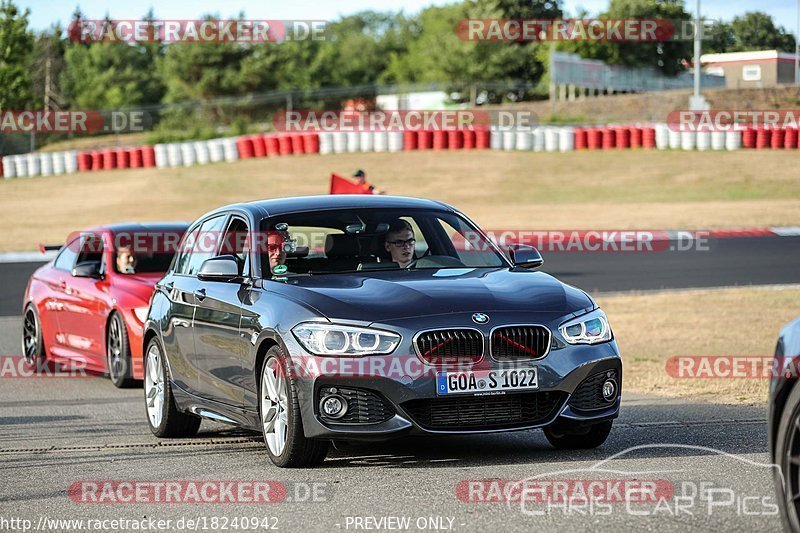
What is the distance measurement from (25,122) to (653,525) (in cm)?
5738

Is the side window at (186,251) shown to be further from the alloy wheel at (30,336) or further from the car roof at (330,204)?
the alloy wheel at (30,336)

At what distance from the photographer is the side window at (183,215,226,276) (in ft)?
30.8

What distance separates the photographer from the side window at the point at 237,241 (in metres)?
8.84

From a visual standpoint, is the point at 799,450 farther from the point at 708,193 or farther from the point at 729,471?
the point at 708,193

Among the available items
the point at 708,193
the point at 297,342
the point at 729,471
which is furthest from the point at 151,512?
the point at 708,193

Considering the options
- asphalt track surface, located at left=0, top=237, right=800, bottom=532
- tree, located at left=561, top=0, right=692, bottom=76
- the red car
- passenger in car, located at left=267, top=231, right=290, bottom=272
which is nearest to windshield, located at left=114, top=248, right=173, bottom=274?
the red car

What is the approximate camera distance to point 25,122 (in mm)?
60250

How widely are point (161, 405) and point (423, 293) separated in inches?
103

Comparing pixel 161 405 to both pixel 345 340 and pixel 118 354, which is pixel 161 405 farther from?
pixel 118 354

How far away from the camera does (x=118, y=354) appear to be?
12.6m

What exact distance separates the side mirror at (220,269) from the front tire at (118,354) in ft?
13.2

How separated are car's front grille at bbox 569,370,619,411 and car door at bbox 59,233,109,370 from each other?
621 cm

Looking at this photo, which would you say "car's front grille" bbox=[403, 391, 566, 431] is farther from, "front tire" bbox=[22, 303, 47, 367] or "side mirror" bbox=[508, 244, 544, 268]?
"front tire" bbox=[22, 303, 47, 367]

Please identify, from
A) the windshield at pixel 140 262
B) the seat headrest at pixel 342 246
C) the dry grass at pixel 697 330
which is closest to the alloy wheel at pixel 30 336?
the windshield at pixel 140 262
